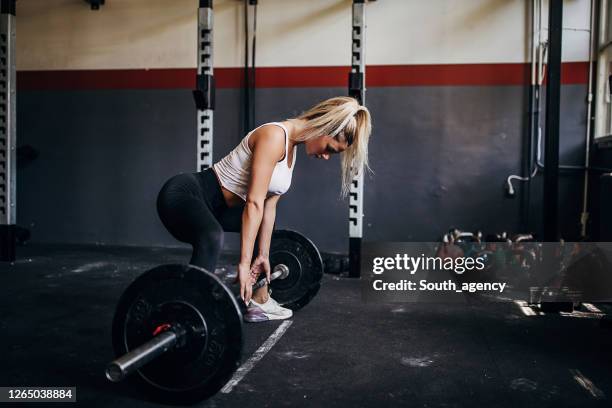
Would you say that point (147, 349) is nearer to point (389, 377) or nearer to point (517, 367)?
point (389, 377)

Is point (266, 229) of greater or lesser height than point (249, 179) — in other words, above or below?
below

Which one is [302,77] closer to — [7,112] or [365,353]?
[7,112]

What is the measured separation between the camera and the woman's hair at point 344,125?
71.8 inches

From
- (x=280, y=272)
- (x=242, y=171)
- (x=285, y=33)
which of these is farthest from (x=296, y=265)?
(x=285, y=33)

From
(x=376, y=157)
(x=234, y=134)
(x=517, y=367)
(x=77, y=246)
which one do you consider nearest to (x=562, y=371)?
(x=517, y=367)

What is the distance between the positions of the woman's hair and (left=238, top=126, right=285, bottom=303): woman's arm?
16cm

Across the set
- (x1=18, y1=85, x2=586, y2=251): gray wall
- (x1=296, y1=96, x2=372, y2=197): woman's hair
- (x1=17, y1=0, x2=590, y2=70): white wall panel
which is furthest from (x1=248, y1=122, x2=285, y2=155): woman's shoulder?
(x1=17, y1=0, x2=590, y2=70): white wall panel

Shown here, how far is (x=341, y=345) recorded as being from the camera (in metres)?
2.23

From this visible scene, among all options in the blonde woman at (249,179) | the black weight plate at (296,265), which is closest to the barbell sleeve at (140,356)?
the blonde woman at (249,179)

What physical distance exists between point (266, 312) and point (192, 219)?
3.07ft

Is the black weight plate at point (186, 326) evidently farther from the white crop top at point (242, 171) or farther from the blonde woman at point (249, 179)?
the white crop top at point (242, 171)

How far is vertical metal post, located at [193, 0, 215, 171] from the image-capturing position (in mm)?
3615

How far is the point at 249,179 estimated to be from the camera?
176cm

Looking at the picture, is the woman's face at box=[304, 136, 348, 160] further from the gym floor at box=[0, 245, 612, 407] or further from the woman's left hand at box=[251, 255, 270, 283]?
the gym floor at box=[0, 245, 612, 407]
